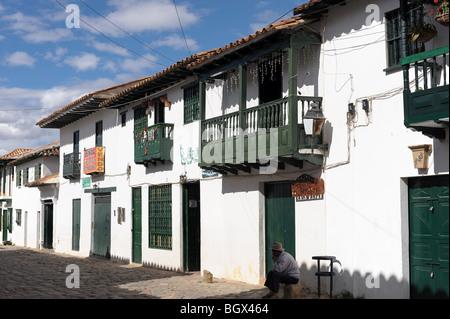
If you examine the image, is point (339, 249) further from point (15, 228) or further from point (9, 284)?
point (15, 228)

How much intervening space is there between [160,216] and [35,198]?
53.4ft

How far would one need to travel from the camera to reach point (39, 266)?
66.9 feet

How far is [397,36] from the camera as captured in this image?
1015cm

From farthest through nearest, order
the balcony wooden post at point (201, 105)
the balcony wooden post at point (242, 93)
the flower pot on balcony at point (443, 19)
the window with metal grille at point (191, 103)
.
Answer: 1. the window with metal grille at point (191, 103)
2. the balcony wooden post at point (201, 105)
3. the balcony wooden post at point (242, 93)
4. the flower pot on balcony at point (443, 19)

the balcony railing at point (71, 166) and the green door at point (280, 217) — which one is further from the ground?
the balcony railing at point (71, 166)

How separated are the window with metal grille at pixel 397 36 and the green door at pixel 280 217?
4.08m

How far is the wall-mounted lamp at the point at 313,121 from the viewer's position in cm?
1138

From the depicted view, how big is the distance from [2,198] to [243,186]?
29505 mm

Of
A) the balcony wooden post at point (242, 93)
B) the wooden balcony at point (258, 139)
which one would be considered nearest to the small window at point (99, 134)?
the wooden balcony at point (258, 139)

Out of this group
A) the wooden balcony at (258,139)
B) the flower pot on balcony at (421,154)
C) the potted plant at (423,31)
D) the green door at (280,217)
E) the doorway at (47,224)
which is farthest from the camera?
the doorway at (47,224)

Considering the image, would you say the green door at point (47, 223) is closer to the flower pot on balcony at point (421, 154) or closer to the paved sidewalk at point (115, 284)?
the paved sidewalk at point (115, 284)
